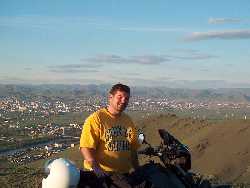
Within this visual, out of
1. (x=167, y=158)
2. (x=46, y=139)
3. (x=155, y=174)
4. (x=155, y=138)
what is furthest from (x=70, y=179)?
(x=46, y=139)

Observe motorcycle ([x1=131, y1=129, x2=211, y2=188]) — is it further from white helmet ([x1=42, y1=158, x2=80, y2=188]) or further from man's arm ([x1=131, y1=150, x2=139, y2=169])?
white helmet ([x1=42, y1=158, x2=80, y2=188])

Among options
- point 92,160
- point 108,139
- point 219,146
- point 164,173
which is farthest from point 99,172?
point 219,146

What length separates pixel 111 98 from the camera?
23.1 feet

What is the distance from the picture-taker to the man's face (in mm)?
6968

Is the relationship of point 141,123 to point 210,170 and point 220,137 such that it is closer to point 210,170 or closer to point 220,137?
point 220,137

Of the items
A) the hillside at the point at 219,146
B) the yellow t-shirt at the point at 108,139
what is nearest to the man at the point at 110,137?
the yellow t-shirt at the point at 108,139

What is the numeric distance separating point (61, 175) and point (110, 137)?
4.09ft

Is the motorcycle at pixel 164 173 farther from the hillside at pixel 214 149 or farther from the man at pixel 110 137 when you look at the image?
the hillside at pixel 214 149

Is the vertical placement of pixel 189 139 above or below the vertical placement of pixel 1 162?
above

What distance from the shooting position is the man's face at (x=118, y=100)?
22.9 feet

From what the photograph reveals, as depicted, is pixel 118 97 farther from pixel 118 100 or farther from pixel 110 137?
pixel 110 137

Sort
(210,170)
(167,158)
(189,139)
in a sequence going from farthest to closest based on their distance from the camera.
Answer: (189,139) → (210,170) → (167,158)

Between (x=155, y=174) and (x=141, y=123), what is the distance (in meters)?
55.6

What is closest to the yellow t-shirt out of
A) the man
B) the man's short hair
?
the man
